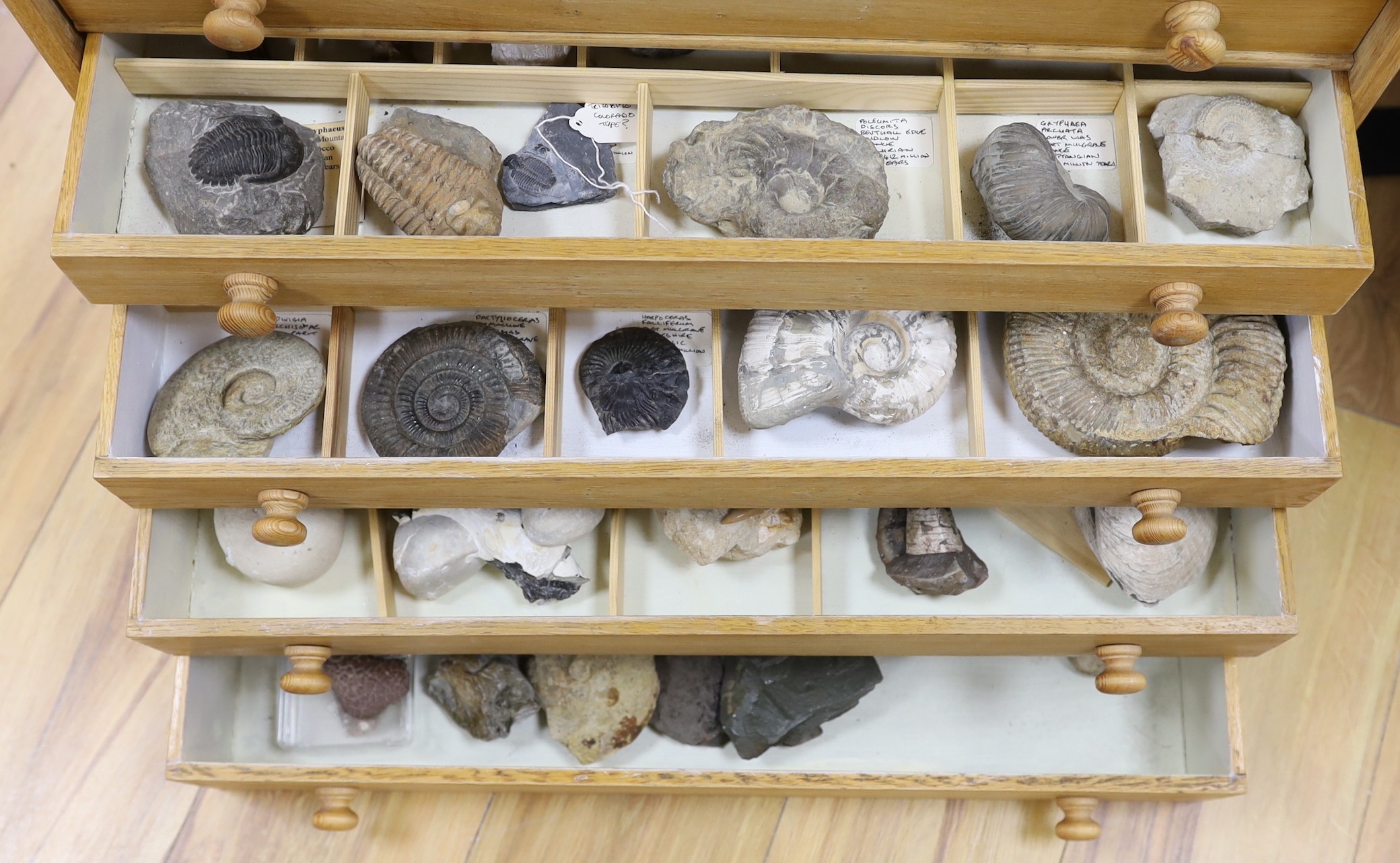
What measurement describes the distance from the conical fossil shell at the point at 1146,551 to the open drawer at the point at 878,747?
164mm

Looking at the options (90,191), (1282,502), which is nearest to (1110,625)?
(1282,502)

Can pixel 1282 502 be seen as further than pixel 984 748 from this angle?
No

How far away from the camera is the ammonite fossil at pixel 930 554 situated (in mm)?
1229

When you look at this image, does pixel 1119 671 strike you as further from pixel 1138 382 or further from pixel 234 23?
pixel 234 23

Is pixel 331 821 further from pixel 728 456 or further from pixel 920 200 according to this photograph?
pixel 920 200

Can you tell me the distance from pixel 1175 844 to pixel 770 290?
99 cm

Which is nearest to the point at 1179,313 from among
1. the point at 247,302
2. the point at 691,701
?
the point at 691,701

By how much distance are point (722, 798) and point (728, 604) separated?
0.32 metres

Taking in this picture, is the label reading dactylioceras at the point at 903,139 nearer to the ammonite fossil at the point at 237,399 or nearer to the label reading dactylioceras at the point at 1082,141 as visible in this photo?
the label reading dactylioceras at the point at 1082,141

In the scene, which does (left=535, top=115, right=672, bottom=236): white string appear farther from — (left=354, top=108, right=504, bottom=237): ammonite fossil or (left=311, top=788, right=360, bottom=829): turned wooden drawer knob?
(left=311, top=788, right=360, bottom=829): turned wooden drawer knob

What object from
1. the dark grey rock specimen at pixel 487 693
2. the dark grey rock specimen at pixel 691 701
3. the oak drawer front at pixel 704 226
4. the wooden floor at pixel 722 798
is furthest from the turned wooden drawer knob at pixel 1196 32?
the dark grey rock specimen at pixel 487 693

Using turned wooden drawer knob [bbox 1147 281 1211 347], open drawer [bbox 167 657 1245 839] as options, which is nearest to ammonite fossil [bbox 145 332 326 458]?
open drawer [bbox 167 657 1245 839]

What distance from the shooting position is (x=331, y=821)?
4.36 ft

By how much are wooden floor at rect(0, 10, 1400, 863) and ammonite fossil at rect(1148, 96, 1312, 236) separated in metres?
0.54
